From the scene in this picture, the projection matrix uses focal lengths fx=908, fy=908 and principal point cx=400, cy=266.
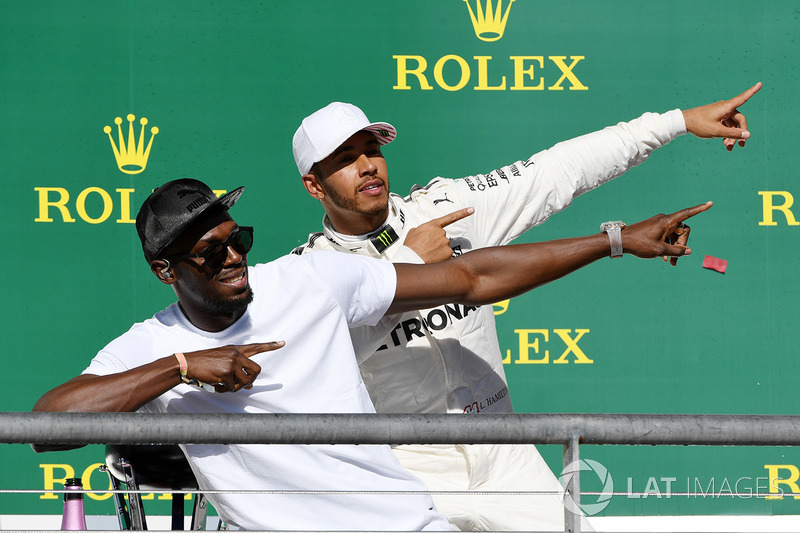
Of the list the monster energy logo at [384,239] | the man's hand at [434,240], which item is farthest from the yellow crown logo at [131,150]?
the man's hand at [434,240]

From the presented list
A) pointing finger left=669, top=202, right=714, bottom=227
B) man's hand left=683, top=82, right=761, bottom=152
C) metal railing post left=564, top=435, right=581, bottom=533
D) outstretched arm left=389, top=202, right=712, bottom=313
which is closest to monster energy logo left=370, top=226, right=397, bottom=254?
outstretched arm left=389, top=202, right=712, bottom=313

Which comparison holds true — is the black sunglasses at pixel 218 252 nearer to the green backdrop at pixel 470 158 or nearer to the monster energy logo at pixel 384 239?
the monster energy logo at pixel 384 239

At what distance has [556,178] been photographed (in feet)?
8.70

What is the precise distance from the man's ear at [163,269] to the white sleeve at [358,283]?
29cm

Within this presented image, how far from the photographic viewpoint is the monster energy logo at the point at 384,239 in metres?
2.53

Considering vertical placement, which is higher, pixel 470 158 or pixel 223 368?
pixel 470 158

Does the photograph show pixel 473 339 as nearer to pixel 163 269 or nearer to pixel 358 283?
pixel 358 283

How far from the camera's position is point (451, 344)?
8.10ft

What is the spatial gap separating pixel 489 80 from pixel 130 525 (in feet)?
7.01

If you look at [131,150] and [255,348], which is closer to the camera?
[255,348]

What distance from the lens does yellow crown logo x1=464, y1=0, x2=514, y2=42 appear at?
3514mm

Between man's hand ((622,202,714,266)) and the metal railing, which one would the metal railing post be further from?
man's hand ((622,202,714,266))

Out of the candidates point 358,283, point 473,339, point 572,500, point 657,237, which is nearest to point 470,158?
point 473,339

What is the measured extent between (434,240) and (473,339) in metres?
0.33
